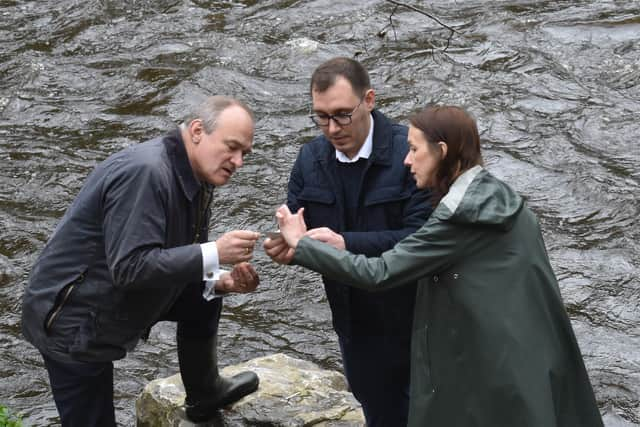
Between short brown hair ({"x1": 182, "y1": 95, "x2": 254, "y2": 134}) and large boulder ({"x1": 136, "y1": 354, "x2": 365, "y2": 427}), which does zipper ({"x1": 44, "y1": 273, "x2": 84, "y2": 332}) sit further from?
large boulder ({"x1": 136, "y1": 354, "x2": 365, "y2": 427})

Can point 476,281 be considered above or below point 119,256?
below

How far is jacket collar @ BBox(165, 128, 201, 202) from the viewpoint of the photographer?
4242 mm

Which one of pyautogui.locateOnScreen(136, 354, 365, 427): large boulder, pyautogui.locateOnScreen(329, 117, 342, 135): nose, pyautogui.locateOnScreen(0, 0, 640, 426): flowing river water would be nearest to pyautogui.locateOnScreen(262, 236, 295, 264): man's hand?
pyautogui.locateOnScreen(329, 117, 342, 135): nose

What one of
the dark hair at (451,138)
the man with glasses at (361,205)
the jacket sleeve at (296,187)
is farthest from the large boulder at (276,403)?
the dark hair at (451,138)

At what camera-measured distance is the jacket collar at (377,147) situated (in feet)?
14.7

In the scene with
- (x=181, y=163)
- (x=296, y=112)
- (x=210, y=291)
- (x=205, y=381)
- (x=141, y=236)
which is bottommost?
(x=205, y=381)

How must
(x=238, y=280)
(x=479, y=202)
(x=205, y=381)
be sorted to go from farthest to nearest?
(x=205, y=381) < (x=238, y=280) < (x=479, y=202)

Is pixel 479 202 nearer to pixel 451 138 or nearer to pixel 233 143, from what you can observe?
pixel 451 138

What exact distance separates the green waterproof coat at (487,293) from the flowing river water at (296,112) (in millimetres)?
2505

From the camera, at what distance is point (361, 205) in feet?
14.9

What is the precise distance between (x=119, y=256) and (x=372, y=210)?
1089 mm

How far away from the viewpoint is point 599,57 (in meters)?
10.5

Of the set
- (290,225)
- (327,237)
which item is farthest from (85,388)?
(327,237)

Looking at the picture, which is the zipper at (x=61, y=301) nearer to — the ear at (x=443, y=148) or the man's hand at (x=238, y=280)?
the man's hand at (x=238, y=280)
